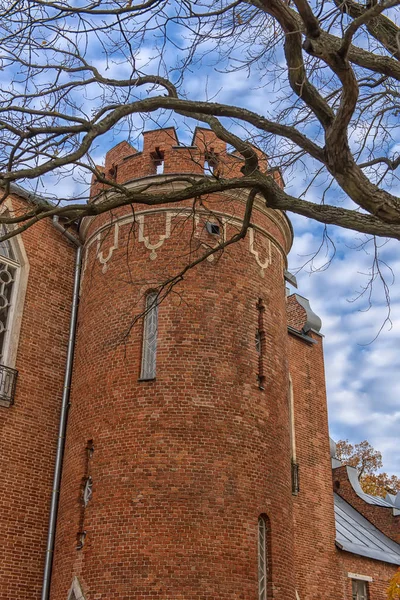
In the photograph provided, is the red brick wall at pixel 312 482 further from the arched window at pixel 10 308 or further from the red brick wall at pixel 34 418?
the arched window at pixel 10 308

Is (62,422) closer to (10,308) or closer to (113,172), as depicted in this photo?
(10,308)

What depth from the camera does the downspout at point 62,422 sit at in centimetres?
1202

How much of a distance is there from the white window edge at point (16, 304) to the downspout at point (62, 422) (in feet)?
3.37

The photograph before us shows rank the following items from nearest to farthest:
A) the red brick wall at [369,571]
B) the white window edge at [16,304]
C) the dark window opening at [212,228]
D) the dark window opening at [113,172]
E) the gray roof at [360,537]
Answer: the white window edge at [16,304]
the dark window opening at [212,228]
the dark window opening at [113,172]
the red brick wall at [369,571]
the gray roof at [360,537]

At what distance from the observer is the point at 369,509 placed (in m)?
21.6

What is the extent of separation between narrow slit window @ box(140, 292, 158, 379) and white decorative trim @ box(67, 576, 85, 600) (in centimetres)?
346

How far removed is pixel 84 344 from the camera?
13352 millimetres

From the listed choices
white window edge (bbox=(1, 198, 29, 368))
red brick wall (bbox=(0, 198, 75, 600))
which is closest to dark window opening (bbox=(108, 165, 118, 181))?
red brick wall (bbox=(0, 198, 75, 600))

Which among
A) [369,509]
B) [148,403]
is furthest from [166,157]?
[369,509]

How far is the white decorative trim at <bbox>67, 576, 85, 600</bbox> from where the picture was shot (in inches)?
429

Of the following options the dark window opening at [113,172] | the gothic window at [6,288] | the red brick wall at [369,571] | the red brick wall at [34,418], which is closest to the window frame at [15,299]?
the gothic window at [6,288]

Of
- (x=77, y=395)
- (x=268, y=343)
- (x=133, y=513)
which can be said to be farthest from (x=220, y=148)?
(x=133, y=513)

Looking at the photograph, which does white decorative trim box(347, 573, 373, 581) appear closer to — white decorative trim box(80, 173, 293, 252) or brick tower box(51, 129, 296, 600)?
brick tower box(51, 129, 296, 600)

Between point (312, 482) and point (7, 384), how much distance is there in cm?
856
